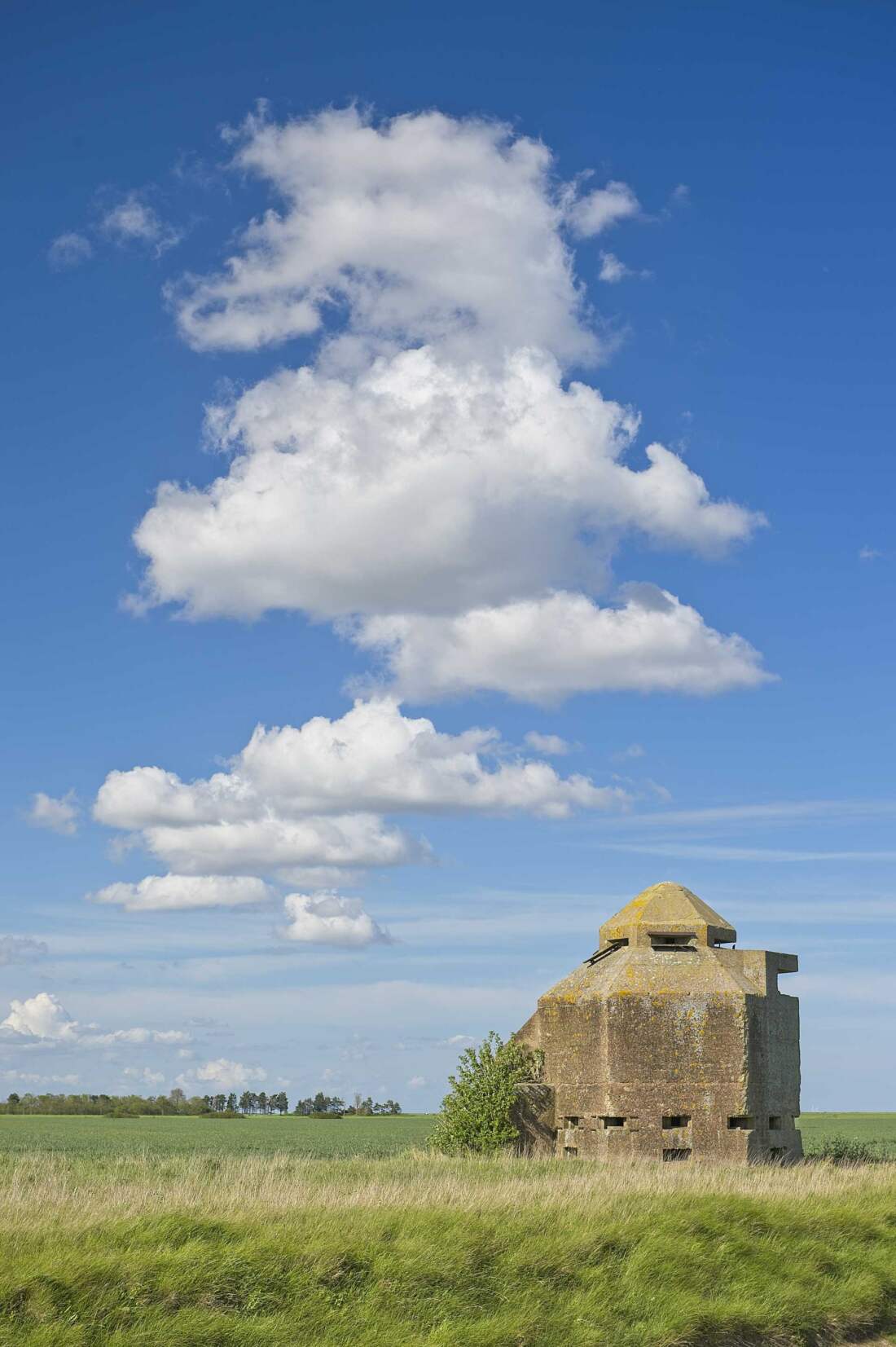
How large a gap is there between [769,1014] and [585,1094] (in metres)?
4.44

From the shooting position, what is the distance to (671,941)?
94.2 feet

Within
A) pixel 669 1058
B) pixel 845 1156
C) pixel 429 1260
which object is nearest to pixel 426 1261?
pixel 429 1260

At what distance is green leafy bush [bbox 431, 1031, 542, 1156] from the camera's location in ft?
89.5

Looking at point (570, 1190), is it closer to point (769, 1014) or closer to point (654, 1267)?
point (654, 1267)

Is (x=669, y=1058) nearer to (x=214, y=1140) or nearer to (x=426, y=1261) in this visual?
(x=426, y=1261)

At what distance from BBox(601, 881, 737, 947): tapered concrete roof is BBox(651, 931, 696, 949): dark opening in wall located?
113mm

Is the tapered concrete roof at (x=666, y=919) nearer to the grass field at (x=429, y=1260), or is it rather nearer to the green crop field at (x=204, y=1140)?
the green crop field at (x=204, y=1140)

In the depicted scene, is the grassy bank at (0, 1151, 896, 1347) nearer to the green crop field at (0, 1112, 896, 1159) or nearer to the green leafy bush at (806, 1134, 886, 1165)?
the green leafy bush at (806, 1134, 886, 1165)

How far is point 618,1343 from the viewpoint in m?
12.7

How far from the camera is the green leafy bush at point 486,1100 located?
27.3 metres

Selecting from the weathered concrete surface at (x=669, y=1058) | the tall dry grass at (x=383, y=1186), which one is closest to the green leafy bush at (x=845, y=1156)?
the weathered concrete surface at (x=669, y=1058)

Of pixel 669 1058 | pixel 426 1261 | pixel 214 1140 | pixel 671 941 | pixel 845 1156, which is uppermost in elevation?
pixel 671 941

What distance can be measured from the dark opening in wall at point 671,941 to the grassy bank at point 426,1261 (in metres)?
9.37

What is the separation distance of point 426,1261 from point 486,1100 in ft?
49.1
